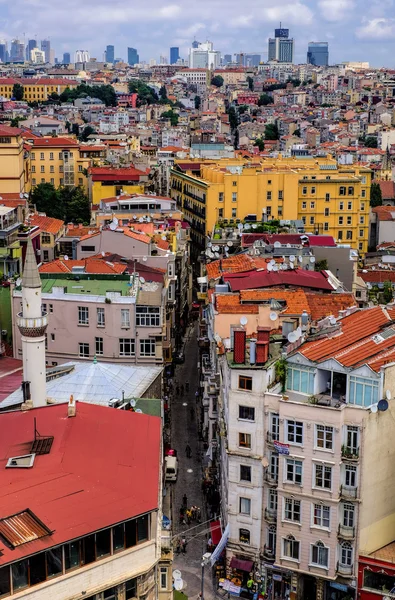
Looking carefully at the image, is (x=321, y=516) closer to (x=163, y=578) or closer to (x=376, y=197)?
(x=163, y=578)

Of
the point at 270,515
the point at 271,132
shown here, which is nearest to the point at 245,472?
the point at 270,515

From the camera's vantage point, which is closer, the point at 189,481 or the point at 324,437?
the point at 324,437

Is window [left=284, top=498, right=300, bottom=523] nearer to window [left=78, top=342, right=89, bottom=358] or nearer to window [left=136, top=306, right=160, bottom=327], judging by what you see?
window [left=136, top=306, right=160, bottom=327]

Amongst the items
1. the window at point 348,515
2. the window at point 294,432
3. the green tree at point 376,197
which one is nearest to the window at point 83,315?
the window at point 294,432

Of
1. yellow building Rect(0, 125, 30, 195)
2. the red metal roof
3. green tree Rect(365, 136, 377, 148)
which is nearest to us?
the red metal roof

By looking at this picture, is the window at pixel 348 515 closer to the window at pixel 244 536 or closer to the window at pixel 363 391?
the window at pixel 363 391

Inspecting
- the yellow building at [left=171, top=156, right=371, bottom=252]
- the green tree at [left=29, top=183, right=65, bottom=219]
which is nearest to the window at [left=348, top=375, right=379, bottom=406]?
the yellow building at [left=171, top=156, right=371, bottom=252]
